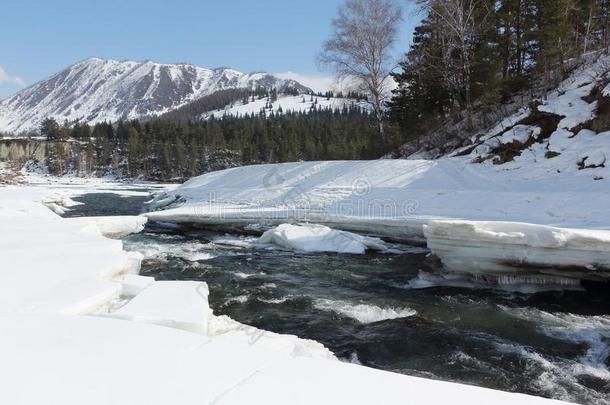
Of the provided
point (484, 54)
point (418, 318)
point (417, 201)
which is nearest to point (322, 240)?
point (417, 201)

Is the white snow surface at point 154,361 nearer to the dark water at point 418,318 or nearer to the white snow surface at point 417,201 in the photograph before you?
the dark water at point 418,318

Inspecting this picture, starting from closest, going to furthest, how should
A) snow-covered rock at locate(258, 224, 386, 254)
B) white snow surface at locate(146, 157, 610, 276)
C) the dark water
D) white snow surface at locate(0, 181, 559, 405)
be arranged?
white snow surface at locate(0, 181, 559, 405) → the dark water → white snow surface at locate(146, 157, 610, 276) → snow-covered rock at locate(258, 224, 386, 254)

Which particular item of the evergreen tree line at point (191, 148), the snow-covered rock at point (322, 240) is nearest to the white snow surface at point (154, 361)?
the snow-covered rock at point (322, 240)

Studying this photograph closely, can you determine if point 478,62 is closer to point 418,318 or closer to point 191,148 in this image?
point 418,318

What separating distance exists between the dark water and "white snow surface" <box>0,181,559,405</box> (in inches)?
66.6

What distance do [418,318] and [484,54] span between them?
18393 mm

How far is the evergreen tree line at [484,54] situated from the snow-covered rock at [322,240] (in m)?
11.7

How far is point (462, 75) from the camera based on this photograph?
2233 centimetres

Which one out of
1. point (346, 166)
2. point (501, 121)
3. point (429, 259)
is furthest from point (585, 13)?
point (429, 259)

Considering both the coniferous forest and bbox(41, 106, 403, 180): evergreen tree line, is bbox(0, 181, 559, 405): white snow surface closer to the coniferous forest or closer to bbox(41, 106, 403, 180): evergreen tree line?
the coniferous forest

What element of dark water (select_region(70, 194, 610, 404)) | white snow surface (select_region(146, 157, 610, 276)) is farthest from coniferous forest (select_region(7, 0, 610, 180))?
dark water (select_region(70, 194, 610, 404))

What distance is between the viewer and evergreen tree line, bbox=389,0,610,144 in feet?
67.4

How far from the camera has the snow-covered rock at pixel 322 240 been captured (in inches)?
505

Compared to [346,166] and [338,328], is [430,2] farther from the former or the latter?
[338,328]
